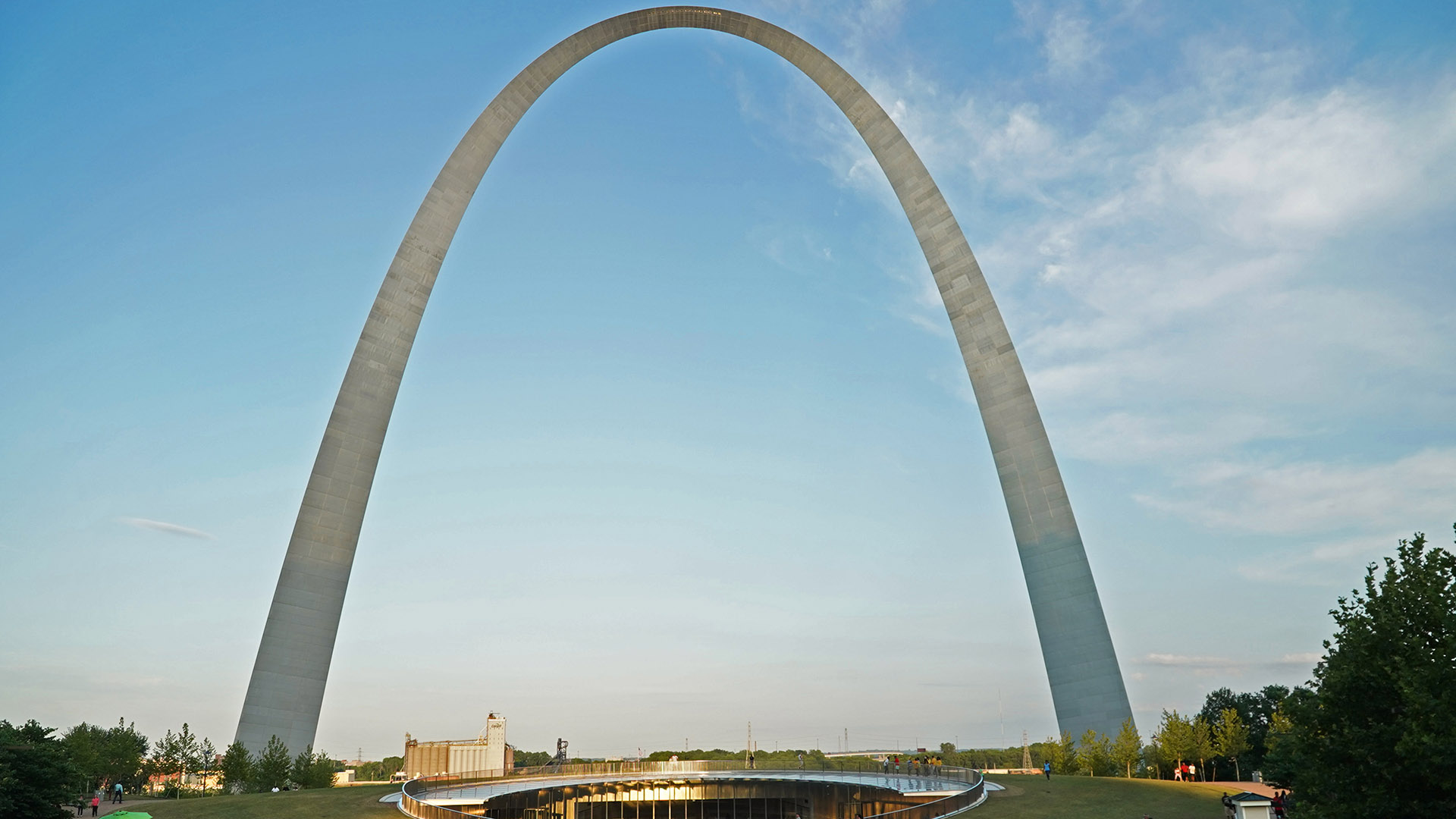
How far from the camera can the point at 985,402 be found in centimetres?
4331

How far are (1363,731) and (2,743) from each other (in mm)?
33855

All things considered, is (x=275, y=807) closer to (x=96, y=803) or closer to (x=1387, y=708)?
(x=96, y=803)

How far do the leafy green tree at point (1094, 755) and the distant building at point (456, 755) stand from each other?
87.5 ft

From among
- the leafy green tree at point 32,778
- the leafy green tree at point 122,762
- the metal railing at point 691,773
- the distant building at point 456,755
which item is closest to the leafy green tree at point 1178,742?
the metal railing at point 691,773

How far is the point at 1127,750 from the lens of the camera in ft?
117

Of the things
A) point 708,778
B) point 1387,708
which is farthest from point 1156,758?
point 1387,708

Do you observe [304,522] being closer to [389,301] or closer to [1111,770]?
[389,301]

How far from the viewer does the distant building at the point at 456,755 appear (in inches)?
1795

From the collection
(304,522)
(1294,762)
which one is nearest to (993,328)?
(1294,762)

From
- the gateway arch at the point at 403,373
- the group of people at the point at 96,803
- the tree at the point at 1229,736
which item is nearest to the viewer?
the group of people at the point at 96,803

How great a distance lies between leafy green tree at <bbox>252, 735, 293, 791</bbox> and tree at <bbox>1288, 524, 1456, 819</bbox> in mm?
34260

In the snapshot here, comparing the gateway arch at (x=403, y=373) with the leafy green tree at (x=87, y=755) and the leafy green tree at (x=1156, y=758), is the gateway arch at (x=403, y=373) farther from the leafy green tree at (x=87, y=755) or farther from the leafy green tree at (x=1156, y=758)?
the leafy green tree at (x=87, y=755)

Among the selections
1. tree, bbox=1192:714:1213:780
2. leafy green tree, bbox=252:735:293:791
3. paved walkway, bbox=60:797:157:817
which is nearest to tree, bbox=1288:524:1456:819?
tree, bbox=1192:714:1213:780

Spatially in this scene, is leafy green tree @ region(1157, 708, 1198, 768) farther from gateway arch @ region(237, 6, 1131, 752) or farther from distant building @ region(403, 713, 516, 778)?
distant building @ region(403, 713, 516, 778)
